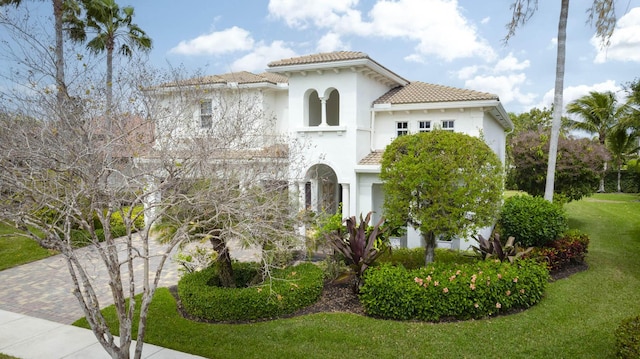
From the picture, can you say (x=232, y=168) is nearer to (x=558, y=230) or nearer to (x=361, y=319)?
(x=361, y=319)

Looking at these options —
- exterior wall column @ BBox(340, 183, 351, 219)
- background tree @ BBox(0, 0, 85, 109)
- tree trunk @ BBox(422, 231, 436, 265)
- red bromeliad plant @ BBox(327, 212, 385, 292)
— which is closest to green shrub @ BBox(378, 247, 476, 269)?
tree trunk @ BBox(422, 231, 436, 265)

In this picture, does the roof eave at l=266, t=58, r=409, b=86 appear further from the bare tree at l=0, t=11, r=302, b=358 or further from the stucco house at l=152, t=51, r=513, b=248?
the bare tree at l=0, t=11, r=302, b=358

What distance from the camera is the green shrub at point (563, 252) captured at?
1324cm

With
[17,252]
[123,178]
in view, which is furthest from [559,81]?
[17,252]

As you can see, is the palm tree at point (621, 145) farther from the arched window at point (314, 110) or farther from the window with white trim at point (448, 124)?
the arched window at point (314, 110)

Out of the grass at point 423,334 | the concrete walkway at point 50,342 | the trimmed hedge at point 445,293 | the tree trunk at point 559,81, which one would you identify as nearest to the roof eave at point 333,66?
Answer: the tree trunk at point 559,81

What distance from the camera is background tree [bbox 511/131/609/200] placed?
2075 cm

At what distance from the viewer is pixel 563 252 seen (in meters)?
13.5

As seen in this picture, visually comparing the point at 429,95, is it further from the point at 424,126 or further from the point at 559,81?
the point at 559,81

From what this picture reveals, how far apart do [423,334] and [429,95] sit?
1162 centimetres

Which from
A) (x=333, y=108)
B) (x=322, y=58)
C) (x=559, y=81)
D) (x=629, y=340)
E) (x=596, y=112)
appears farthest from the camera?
(x=596, y=112)

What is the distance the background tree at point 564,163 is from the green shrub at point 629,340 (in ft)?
49.5

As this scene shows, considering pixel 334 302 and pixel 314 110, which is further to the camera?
pixel 314 110

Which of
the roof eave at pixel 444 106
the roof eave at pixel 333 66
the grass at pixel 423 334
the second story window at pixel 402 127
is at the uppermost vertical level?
the roof eave at pixel 333 66
